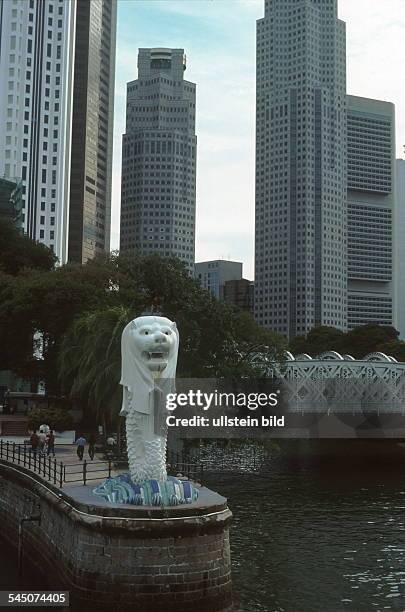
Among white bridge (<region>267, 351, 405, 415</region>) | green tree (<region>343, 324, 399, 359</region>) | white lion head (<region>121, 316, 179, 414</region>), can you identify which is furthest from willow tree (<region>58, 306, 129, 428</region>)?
green tree (<region>343, 324, 399, 359</region>)

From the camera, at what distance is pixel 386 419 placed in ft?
266

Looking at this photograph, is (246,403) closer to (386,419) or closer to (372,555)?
(372,555)

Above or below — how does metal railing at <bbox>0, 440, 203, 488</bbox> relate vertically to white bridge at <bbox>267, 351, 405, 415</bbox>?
below

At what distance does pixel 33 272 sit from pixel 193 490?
2042 inches

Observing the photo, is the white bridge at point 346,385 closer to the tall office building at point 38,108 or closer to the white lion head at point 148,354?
the white lion head at point 148,354

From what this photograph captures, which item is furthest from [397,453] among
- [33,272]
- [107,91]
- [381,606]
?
[107,91]

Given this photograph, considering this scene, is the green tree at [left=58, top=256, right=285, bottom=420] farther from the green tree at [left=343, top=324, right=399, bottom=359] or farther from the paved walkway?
the green tree at [left=343, top=324, right=399, bottom=359]

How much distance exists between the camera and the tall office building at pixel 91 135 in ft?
575

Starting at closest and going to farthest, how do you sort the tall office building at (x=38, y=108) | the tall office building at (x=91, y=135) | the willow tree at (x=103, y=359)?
the willow tree at (x=103, y=359)
the tall office building at (x=38, y=108)
the tall office building at (x=91, y=135)

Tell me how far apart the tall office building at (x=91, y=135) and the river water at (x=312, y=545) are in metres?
130

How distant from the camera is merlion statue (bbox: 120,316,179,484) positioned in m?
22.8

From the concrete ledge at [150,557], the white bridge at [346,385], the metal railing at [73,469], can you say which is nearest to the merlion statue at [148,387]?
the concrete ledge at [150,557]

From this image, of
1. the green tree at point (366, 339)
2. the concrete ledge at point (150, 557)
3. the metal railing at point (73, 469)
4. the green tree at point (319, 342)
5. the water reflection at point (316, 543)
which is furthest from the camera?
the green tree at point (319, 342)

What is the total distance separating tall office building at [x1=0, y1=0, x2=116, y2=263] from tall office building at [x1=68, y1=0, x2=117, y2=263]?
24330 millimetres
